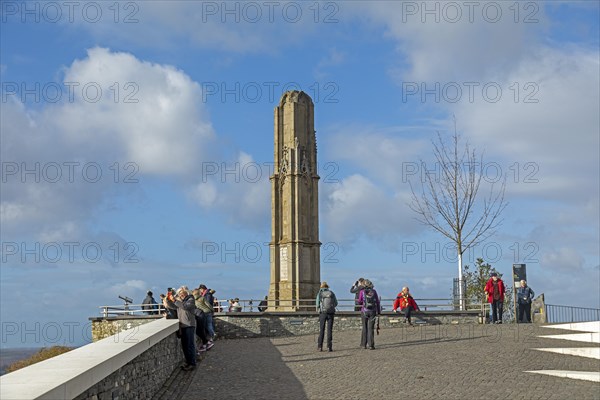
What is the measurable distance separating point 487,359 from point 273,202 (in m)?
26.4

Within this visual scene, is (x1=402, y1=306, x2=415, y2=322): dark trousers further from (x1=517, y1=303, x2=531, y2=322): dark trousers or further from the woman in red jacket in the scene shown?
(x1=517, y1=303, x2=531, y2=322): dark trousers

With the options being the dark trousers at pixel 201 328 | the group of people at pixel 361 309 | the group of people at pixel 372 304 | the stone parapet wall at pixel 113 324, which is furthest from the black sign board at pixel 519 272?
the stone parapet wall at pixel 113 324

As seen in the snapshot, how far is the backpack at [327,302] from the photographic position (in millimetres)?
19266

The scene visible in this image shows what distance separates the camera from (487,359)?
55.1 feet

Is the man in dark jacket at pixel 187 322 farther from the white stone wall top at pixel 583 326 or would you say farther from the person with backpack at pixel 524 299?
the person with backpack at pixel 524 299

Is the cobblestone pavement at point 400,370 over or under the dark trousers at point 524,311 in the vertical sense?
under

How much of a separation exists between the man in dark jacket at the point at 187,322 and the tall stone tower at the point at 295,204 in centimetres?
2473

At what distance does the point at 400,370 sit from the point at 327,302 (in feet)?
14.0

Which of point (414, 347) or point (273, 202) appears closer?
point (414, 347)

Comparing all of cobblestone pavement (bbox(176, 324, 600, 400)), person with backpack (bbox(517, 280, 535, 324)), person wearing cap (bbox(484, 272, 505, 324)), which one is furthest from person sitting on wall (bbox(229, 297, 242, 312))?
person with backpack (bbox(517, 280, 535, 324))

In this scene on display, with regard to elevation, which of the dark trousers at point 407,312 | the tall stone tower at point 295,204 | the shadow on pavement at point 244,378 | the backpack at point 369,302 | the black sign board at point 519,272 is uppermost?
the tall stone tower at point 295,204

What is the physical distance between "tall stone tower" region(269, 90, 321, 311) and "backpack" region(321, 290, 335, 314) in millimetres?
21572

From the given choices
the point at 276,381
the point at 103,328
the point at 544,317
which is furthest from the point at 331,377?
the point at 103,328

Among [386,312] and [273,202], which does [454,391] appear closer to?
[386,312]
